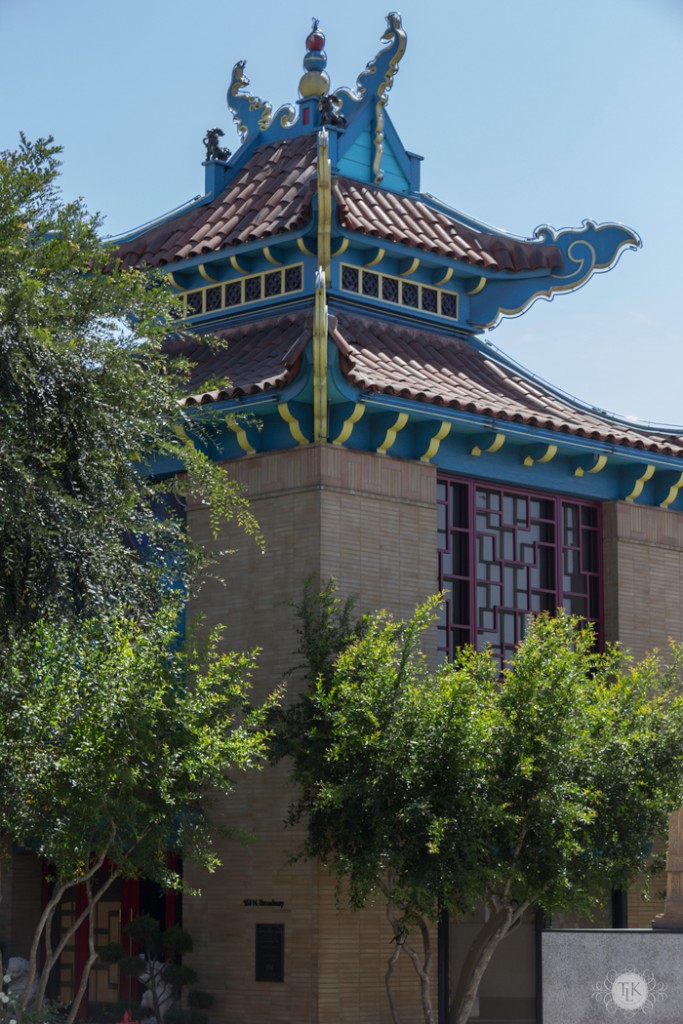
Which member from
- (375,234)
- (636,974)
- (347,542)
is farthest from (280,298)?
(636,974)

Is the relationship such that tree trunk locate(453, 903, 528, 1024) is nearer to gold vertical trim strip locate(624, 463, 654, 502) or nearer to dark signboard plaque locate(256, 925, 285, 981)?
dark signboard plaque locate(256, 925, 285, 981)

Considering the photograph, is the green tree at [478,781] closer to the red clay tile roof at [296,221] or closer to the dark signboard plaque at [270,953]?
the dark signboard plaque at [270,953]

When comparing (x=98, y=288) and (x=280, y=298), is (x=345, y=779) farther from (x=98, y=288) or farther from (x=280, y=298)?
(x=280, y=298)

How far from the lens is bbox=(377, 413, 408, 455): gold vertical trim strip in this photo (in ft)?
74.4

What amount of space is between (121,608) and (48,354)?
273cm

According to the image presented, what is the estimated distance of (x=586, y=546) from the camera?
25.7m

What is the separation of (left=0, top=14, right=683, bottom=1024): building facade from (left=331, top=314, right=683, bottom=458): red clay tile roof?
51 millimetres

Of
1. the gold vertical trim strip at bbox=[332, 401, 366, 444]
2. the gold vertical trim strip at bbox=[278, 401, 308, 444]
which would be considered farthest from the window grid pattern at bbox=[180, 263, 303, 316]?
the gold vertical trim strip at bbox=[332, 401, 366, 444]

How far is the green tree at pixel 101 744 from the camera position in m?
17.6

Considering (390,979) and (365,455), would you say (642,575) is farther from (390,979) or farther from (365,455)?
(390,979)

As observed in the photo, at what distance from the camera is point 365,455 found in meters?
22.9

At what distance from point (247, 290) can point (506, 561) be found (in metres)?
5.43

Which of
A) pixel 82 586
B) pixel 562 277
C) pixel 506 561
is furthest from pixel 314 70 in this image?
pixel 82 586

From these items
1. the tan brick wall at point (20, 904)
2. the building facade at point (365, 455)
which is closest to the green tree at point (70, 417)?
the building facade at point (365, 455)
